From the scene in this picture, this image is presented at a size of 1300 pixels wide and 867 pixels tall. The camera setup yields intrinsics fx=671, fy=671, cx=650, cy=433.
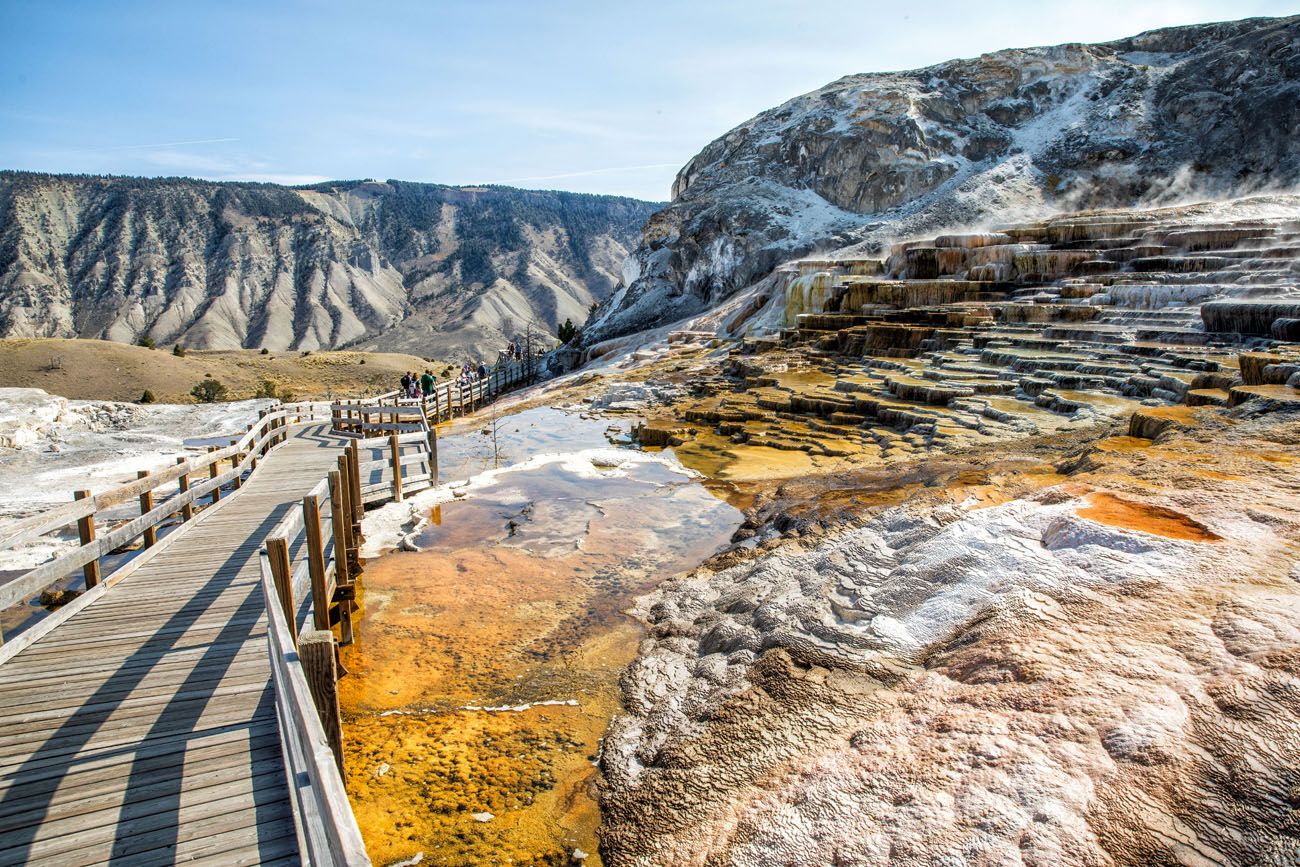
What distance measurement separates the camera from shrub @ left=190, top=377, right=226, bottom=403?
1170 inches

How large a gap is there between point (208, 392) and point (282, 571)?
101 ft

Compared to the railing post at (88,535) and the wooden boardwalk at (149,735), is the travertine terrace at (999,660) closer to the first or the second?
the wooden boardwalk at (149,735)

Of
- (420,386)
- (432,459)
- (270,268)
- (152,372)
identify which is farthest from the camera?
(270,268)

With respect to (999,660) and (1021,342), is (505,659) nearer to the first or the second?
(999,660)

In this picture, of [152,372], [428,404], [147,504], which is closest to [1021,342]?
[428,404]

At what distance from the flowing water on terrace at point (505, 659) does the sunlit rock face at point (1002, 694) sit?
42 centimetres

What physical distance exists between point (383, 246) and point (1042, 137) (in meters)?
98.0

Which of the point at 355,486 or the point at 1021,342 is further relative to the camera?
the point at 1021,342

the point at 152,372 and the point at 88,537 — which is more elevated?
the point at 88,537

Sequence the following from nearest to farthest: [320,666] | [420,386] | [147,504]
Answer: [320,666] → [147,504] → [420,386]

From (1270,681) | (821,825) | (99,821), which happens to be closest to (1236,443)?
(1270,681)

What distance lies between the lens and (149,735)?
11.3 feet

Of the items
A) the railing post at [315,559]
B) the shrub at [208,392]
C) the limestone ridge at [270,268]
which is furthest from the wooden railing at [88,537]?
the limestone ridge at [270,268]

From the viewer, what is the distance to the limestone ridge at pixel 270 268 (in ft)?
240
